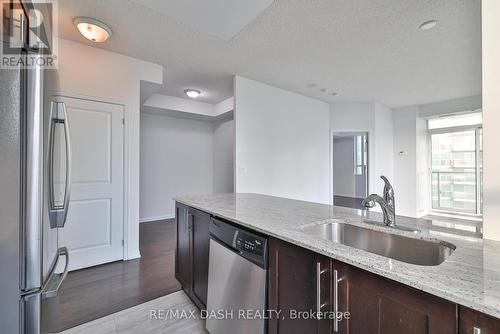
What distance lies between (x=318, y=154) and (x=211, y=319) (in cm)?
415

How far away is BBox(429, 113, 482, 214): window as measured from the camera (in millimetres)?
5125

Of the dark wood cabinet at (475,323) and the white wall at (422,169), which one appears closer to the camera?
the dark wood cabinet at (475,323)

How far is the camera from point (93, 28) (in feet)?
7.41

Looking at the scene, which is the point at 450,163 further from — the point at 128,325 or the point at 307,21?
the point at 128,325

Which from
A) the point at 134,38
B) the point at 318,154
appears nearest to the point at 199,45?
the point at 134,38

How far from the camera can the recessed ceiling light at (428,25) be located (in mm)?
2294

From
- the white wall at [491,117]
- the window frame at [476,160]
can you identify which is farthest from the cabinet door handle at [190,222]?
the window frame at [476,160]

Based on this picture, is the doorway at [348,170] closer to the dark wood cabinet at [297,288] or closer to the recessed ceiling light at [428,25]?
the recessed ceiling light at [428,25]

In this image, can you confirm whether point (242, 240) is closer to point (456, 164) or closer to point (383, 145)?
point (383, 145)

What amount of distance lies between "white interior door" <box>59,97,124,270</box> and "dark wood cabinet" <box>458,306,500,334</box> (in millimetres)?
3239

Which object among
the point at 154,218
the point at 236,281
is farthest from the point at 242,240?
the point at 154,218

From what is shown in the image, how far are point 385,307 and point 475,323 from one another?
22 cm

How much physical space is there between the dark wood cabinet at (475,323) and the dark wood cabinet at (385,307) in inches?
0.6

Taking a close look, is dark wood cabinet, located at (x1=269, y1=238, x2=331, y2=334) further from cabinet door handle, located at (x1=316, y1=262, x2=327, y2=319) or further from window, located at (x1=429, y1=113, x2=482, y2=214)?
window, located at (x1=429, y1=113, x2=482, y2=214)
